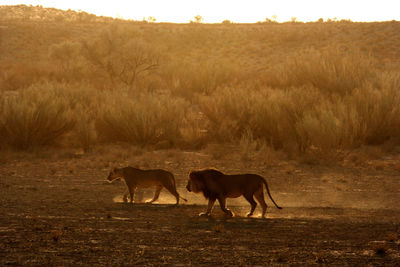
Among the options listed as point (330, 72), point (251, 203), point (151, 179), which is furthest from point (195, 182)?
point (330, 72)

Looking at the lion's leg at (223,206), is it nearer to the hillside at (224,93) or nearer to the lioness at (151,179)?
the lioness at (151,179)

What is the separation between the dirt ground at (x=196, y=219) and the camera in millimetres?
7422

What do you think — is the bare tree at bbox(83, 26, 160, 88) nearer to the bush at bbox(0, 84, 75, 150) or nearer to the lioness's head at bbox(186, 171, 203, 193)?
the bush at bbox(0, 84, 75, 150)

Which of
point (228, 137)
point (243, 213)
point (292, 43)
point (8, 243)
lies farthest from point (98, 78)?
point (8, 243)

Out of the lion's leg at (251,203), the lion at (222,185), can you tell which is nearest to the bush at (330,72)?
the lion's leg at (251,203)

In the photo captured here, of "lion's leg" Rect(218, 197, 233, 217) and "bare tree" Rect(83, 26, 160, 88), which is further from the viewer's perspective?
"bare tree" Rect(83, 26, 160, 88)

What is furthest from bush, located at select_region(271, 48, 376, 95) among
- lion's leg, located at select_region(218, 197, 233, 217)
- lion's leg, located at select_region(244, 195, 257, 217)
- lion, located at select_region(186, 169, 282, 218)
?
lion's leg, located at select_region(218, 197, 233, 217)

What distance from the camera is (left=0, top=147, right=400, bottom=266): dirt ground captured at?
7.42 metres

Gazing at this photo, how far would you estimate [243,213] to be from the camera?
35.4 ft

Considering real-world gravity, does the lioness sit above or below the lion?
below

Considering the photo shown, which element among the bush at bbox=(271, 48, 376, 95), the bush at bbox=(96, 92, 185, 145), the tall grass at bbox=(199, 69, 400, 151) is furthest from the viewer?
the bush at bbox=(271, 48, 376, 95)

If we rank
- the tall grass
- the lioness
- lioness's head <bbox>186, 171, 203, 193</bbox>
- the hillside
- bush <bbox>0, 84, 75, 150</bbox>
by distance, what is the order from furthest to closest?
the hillside
bush <bbox>0, 84, 75, 150</bbox>
the tall grass
the lioness
lioness's head <bbox>186, 171, 203, 193</bbox>

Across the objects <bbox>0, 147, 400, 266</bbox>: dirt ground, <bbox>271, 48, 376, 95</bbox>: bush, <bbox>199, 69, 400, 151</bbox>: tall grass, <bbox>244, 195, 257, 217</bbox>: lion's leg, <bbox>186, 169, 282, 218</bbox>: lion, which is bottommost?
<bbox>0, 147, 400, 266</bbox>: dirt ground

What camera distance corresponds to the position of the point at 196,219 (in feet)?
32.7
